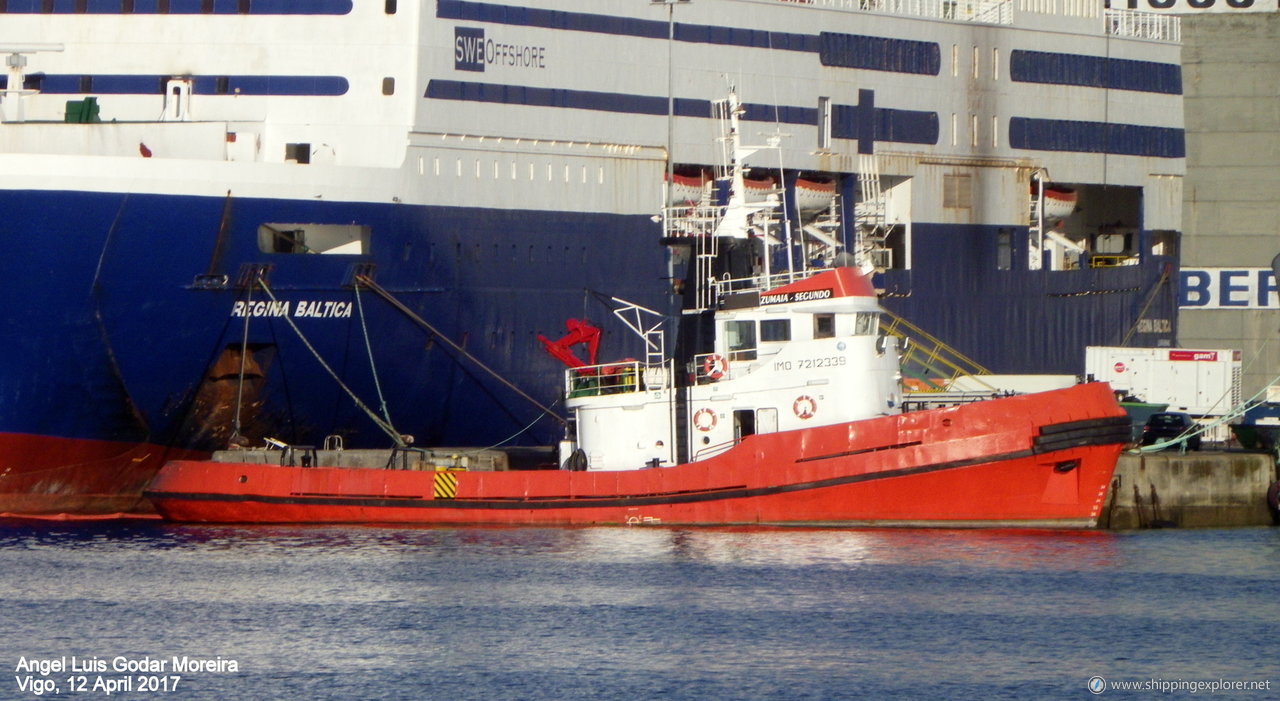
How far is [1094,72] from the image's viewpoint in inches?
1720

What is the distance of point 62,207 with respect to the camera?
29.7 meters

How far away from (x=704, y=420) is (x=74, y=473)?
9627 millimetres

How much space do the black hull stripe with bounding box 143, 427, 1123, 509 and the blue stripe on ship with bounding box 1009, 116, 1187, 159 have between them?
50.9 ft

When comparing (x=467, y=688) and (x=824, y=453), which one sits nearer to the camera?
(x=467, y=688)

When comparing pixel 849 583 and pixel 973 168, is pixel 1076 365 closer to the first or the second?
pixel 973 168

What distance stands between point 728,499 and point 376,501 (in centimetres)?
514

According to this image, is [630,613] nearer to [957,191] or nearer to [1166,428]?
[1166,428]

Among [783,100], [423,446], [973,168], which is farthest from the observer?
[973,168]

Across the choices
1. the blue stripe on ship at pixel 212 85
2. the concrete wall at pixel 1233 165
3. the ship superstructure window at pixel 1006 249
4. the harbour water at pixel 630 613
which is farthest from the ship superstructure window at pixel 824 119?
the concrete wall at pixel 1233 165

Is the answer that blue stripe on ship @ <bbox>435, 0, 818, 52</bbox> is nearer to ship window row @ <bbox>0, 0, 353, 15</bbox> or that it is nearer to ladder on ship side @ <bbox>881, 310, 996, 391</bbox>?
ship window row @ <bbox>0, 0, 353, 15</bbox>

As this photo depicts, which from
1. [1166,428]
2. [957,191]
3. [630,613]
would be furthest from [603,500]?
[957,191]

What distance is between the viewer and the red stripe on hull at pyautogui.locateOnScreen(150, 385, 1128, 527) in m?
28.1

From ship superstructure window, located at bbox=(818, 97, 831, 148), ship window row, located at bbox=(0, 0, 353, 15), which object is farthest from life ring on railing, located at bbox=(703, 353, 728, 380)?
ship superstructure window, located at bbox=(818, 97, 831, 148)

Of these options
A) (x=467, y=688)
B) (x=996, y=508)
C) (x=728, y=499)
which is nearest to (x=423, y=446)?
(x=728, y=499)
